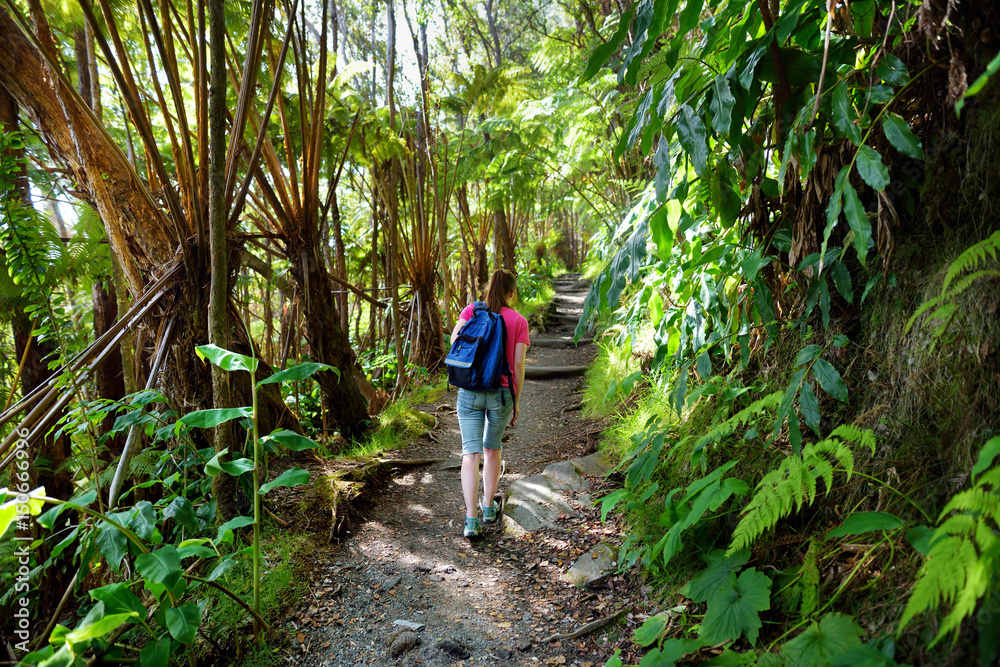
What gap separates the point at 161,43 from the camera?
7.68ft

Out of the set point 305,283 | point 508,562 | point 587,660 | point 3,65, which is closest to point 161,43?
point 3,65

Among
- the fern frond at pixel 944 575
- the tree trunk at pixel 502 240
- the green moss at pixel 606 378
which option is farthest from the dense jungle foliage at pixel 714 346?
the tree trunk at pixel 502 240

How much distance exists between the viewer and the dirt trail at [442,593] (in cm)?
201

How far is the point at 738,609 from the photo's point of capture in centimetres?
162

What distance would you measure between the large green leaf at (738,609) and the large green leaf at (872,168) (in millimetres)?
1250

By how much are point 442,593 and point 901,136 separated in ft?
8.18

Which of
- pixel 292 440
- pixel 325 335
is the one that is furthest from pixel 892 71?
pixel 325 335

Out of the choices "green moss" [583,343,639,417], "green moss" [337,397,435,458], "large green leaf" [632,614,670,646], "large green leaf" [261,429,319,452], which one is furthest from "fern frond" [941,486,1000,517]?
"green moss" [337,397,435,458]

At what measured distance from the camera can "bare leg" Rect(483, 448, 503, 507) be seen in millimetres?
3035

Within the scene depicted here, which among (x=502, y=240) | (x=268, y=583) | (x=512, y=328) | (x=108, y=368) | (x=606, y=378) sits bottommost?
(x=268, y=583)

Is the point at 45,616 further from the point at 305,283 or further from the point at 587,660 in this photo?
the point at 587,660

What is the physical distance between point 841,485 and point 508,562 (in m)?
1.66

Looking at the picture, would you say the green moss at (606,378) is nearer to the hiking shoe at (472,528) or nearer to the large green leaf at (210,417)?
the hiking shoe at (472,528)

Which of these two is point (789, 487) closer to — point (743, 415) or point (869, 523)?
point (869, 523)
